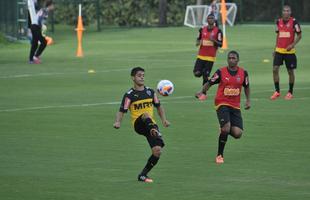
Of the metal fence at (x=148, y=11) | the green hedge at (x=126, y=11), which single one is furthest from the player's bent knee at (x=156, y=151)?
the green hedge at (x=126, y=11)

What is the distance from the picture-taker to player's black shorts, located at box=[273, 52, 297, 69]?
25.5 metres

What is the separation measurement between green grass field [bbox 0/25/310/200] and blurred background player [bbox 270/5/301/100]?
0.49m

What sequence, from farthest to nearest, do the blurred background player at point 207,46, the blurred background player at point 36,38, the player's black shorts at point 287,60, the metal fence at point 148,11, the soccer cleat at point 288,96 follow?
the metal fence at point 148,11 → the blurred background player at point 36,38 → the blurred background player at point 207,46 → the player's black shorts at point 287,60 → the soccer cleat at point 288,96

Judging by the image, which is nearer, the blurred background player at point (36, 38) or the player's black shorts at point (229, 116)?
the player's black shorts at point (229, 116)

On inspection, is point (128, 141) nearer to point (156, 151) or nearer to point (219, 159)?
point (219, 159)

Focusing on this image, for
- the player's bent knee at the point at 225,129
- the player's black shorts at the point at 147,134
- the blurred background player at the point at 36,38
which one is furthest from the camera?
the blurred background player at the point at 36,38

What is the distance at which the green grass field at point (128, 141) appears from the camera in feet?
46.2

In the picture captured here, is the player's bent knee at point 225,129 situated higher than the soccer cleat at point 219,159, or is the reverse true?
the player's bent knee at point 225,129

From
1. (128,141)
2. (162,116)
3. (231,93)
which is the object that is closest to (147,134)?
(162,116)

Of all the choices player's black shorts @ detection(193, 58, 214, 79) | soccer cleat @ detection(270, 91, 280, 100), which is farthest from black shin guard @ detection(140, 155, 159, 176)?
player's black shorts @ detection(193, 58, 214, 79)

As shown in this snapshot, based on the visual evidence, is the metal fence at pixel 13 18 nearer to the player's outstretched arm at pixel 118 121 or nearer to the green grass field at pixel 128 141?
the green grass field at pixel 128 141

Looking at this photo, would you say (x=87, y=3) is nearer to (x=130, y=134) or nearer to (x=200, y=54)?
(x=200, y=54)

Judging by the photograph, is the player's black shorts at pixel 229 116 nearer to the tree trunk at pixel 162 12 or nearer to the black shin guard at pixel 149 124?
the black shin guard at pixel 149 124

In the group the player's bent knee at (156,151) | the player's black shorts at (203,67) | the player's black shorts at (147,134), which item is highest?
the player's black shorts at (147,134)
